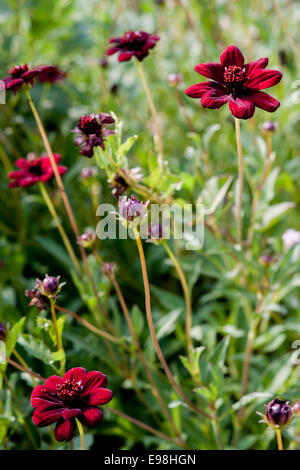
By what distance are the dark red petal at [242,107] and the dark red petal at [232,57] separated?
0.27 ft

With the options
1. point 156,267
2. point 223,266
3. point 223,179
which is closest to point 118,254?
point 156,267

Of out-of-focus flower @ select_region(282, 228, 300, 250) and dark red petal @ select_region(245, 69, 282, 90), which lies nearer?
dark red petal @ select_region(245, 69, 282, 90)

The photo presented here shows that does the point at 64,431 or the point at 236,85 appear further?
the point at 236,85

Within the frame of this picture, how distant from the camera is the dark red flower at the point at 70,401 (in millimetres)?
500

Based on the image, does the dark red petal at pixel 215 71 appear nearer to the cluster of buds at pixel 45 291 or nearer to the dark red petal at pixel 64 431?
the cluster of buds at pixel 45 291

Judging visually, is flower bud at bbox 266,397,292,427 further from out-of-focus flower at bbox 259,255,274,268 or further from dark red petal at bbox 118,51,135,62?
dark red petal at bbox 118,51,135,62

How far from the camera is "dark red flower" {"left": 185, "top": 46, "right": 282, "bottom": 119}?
0.57 meters

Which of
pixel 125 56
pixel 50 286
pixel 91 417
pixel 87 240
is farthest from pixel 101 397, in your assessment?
pixel 125 56

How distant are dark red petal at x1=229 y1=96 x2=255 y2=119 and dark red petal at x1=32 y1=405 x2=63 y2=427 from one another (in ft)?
1.21

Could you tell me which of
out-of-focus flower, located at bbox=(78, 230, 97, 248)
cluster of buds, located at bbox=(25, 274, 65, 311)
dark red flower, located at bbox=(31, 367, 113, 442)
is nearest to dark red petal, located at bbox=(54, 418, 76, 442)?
dark red flower, located at bbox=(31, 367, 113, 442)

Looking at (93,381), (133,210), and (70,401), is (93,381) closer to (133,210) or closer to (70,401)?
(70,401)

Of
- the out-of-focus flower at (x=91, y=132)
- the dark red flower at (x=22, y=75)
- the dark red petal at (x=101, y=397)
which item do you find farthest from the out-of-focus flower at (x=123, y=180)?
the dark red petal at (x=101, y=397)

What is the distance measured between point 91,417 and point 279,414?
8.2 inches

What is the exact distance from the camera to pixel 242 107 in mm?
552
